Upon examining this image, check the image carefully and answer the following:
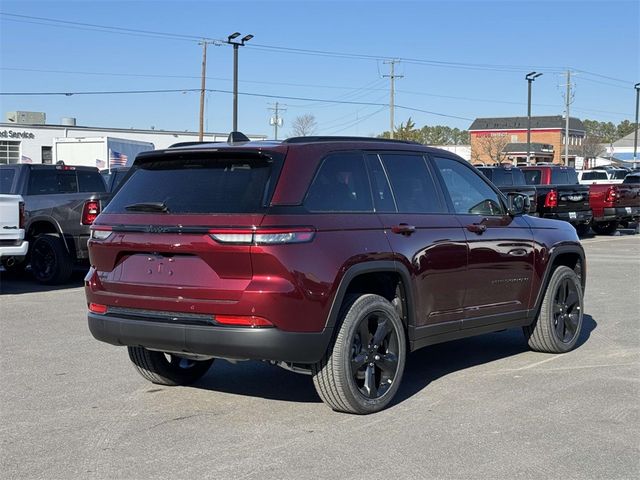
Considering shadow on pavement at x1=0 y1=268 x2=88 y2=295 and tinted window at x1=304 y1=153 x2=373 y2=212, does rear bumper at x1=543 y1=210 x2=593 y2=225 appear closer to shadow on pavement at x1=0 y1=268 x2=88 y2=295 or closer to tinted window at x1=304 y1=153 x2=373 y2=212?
shadow on pavement at x1=0 y1=268 x2=88 y2=295

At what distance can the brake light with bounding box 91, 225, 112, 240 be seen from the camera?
564 centimetres

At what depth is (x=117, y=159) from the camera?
3481 centimetres

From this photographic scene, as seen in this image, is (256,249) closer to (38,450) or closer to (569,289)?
(38,450)

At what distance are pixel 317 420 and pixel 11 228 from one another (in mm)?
7454

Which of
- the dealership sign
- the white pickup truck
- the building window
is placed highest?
the dealership sign

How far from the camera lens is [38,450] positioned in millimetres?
4863

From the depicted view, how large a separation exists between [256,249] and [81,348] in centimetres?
364

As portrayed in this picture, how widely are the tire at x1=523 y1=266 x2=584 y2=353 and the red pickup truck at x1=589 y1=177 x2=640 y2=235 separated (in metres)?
17.1

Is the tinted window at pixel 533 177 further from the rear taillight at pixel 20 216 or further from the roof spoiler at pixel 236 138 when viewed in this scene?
the roof spoiler at pixel 236 138

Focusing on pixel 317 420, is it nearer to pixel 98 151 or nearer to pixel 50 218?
Answer: pixel 50 218

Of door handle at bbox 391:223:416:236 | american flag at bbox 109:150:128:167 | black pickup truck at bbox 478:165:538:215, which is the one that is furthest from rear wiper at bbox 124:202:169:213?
american flag at bbox 109:150:128:167

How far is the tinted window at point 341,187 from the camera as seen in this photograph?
5.37m

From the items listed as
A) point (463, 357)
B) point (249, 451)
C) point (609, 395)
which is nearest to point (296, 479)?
point (249, 451)

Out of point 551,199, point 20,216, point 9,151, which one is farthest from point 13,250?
point 9,151
